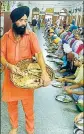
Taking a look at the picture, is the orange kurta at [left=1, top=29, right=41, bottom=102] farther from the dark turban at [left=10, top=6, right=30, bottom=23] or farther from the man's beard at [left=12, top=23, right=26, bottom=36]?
the dark turban at [left=10, top=6, right=30, bottom=23]

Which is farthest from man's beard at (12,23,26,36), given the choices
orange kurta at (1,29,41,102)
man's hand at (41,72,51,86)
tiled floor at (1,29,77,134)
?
tiled floor at (1,29,77,134)

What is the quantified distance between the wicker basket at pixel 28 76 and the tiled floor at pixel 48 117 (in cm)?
76

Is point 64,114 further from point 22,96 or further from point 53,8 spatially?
point 53,8

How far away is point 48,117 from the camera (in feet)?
10.9

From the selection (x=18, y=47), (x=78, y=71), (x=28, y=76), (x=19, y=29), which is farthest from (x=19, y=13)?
(x=78, y=71)

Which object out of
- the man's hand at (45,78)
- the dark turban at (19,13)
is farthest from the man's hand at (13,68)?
the dark turban at (19,13)

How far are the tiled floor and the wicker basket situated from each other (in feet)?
2.48

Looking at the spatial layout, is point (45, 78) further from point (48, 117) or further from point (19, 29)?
point (48, 117)

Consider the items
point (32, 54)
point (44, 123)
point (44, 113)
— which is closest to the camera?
point (32, 54)

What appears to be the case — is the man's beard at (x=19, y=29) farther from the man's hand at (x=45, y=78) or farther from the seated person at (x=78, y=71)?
the seated person at (x=78, y=71)

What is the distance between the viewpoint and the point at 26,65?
2453 millimetres

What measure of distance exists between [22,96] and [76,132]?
29.9 inches

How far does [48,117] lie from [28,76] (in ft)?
3.51

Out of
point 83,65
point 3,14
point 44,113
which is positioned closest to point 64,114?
point 44,113
